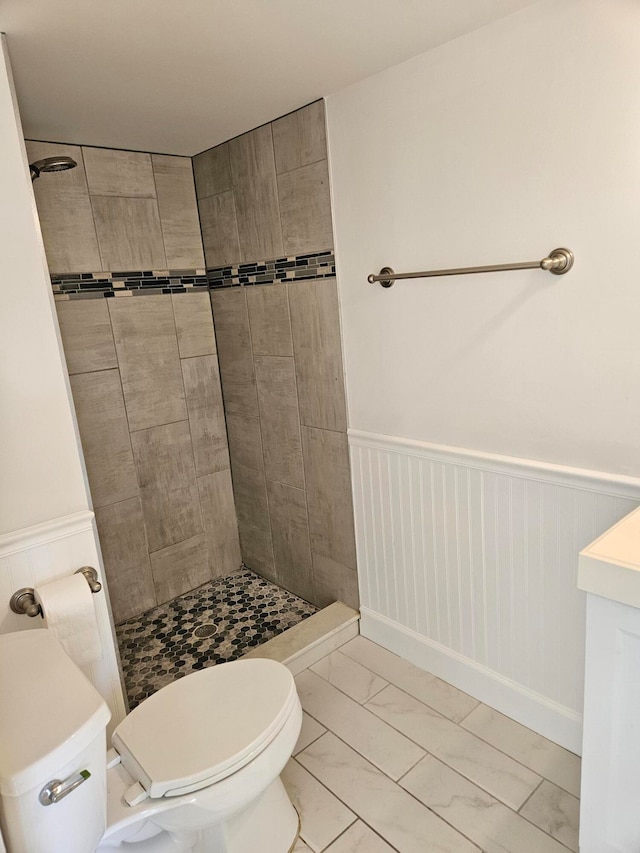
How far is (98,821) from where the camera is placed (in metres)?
1.16

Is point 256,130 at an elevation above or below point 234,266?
above

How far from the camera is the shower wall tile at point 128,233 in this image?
2451 millimetres

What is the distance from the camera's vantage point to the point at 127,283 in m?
2.54

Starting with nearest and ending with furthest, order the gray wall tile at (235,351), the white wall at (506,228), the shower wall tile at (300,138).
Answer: the white wall at (506,228), the shower wall tile at (300,138), the gray wall tile at (235,351)

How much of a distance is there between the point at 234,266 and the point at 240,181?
0.35m

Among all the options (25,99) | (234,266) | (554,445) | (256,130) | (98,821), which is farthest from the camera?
(234,266)

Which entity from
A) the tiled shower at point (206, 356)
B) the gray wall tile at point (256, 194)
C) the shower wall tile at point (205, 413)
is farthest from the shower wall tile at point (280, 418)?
the gray wall tile at point (256, 194)

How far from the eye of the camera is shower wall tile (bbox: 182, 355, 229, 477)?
281cm

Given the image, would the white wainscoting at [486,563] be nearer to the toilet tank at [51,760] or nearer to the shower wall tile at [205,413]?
the shower wall tile at [205,413]

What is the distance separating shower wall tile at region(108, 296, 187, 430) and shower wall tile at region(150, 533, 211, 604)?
24.4 inches

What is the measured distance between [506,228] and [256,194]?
3.72ft

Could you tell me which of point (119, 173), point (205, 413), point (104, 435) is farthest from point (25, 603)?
point (119, 173)

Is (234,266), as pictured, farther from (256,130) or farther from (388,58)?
(388,58)

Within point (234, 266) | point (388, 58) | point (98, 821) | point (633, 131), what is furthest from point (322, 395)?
point (98, 821)
